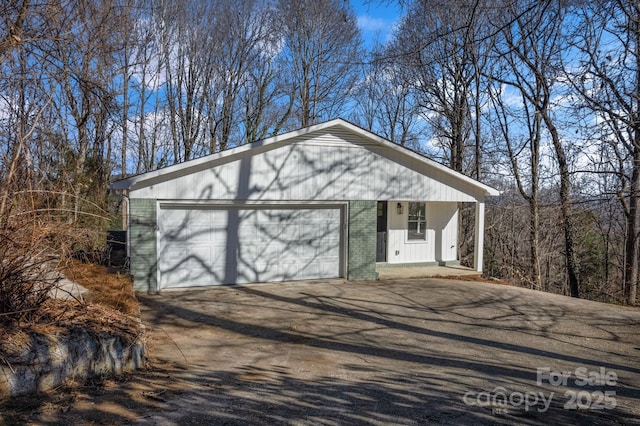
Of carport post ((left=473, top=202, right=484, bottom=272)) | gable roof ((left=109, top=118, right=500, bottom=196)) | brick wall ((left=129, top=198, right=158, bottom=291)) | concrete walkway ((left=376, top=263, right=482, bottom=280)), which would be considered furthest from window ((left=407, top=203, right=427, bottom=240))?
brick wall ((left=129, top=198, right=158, bottom=291))

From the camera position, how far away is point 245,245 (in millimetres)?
11438

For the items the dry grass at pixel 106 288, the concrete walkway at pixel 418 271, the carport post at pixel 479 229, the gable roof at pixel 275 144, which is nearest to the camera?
the dry grass at pixel 106 288

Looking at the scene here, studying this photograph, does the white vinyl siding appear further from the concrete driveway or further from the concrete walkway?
the concrete driveway

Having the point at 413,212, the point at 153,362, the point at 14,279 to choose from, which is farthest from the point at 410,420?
the point at 413,212

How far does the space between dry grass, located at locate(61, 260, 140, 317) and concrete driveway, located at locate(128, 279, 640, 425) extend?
0.61 m

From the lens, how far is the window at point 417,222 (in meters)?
15.0

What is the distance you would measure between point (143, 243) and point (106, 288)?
270 centimetres

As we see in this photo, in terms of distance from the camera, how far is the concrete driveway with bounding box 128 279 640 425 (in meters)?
4.20

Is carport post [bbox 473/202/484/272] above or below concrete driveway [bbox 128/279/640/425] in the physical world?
above

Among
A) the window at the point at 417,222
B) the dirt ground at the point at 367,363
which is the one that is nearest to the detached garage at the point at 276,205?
the dirt ground at the point at 367,363

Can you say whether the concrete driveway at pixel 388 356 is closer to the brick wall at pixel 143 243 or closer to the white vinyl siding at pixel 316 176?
the brick wall at pixel 143 243

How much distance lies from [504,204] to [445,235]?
33.5 ft

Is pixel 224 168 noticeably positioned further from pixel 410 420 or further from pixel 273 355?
pixel 410 420

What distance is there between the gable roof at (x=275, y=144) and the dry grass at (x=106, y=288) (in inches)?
83.5
